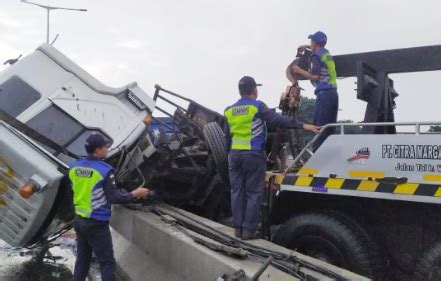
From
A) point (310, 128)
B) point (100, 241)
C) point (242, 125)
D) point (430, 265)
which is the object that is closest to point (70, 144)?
point (100, 241)

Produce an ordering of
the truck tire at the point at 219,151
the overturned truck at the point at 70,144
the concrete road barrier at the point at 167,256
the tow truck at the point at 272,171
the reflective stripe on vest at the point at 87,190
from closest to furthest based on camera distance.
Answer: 1. the concrete road barrier at the point at 167,256
2. the tow truck at the point at 272,171
3. the reflective stripe on vest at the point at 87,190
4. the overturned truck at the point at 70,144
5. the truck tire at the point at 219,151

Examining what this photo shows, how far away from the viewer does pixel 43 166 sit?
4895 millimetres

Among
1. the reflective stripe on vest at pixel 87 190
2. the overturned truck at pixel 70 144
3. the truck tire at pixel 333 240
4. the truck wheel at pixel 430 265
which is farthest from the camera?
the overturned truck at pixel 70 144

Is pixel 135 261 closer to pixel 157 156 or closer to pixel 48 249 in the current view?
pixel 157 156

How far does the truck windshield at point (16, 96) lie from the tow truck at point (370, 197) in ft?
9.66

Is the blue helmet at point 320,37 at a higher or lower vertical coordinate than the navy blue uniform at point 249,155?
higher

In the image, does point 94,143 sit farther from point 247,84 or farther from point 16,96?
point 16,96

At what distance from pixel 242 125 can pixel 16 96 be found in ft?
9.43

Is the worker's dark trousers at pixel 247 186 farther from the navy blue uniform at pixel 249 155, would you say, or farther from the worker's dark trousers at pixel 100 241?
the worker's dark trousers at pixel 100 241

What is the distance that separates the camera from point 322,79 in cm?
565

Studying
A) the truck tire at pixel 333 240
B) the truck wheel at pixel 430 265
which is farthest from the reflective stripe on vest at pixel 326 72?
the truck wheel at pixel 430 265

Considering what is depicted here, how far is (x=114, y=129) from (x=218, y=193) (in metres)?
1.66

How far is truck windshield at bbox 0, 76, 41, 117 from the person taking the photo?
234 inches

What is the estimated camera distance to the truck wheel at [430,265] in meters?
4.01
